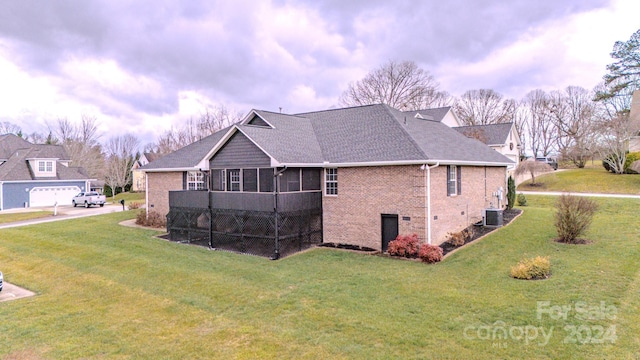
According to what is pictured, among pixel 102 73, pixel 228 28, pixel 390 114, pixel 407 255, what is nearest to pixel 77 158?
pixel 102 73

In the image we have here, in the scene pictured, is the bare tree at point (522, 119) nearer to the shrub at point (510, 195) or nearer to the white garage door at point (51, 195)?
the shrub at point (510, 195)

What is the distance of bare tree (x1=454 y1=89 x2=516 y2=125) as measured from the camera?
5950cm

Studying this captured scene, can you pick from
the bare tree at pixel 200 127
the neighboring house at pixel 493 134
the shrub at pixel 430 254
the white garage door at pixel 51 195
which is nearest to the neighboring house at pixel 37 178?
the white garage door at pixel 51 195

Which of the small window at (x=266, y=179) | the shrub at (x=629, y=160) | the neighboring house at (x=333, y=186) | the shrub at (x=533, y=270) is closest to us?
the shrub at (x=533, y=270)

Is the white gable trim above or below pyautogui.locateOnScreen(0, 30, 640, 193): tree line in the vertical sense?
below

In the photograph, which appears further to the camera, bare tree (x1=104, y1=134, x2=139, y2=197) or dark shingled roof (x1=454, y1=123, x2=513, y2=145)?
bare tree (x1=104, y1=134, x2=139, y2=197)

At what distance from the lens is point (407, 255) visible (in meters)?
14.5

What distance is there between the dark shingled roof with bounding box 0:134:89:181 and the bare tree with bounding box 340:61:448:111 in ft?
117

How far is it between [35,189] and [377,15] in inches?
1492

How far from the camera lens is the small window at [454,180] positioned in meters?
16.9

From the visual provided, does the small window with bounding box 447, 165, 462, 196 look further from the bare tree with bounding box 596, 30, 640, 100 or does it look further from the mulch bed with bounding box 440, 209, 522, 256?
the bare tree with bounding box 596, 30, 640, 100

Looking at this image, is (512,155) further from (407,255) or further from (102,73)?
(102,73)

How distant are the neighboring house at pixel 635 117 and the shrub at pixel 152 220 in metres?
45.3

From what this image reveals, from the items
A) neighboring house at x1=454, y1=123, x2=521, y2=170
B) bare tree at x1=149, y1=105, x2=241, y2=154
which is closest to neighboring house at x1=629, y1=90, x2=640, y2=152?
neighboring house at x1=454, y1=123, x2=521, y2=170
